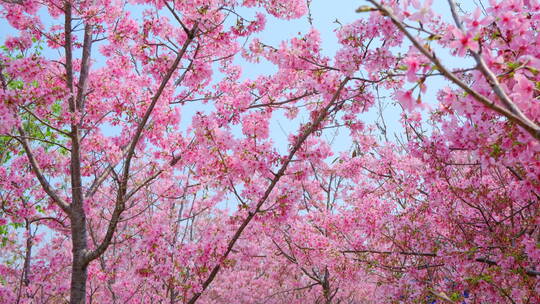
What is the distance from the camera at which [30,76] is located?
19.5 ft

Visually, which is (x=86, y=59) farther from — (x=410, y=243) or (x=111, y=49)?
(x=410, y=243)

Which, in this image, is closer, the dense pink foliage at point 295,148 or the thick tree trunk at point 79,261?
the dense pink foliage at point 295,148

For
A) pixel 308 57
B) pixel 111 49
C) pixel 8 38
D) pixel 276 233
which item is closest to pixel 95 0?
pixel 111 49

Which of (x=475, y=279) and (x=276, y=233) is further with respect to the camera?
(x=276, y=233)

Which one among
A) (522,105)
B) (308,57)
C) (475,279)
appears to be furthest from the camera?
(308,57)

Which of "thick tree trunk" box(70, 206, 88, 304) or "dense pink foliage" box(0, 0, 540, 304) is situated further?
"thick tree trunk" box(70, 206, 88, 304)

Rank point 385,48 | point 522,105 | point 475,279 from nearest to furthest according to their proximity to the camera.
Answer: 1. point 522,105
2. point 475,279
3. point 385,48

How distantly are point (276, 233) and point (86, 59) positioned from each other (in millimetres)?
5205

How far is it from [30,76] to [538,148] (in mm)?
6536

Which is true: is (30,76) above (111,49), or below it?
below

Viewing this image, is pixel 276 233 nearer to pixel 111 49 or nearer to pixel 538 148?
pixel 111 49

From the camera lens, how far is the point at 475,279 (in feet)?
11.9

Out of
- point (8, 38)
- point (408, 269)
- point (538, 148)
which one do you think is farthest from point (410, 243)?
point (8, 38)

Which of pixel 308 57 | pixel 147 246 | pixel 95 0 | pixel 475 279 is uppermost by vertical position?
pixel 95 0
